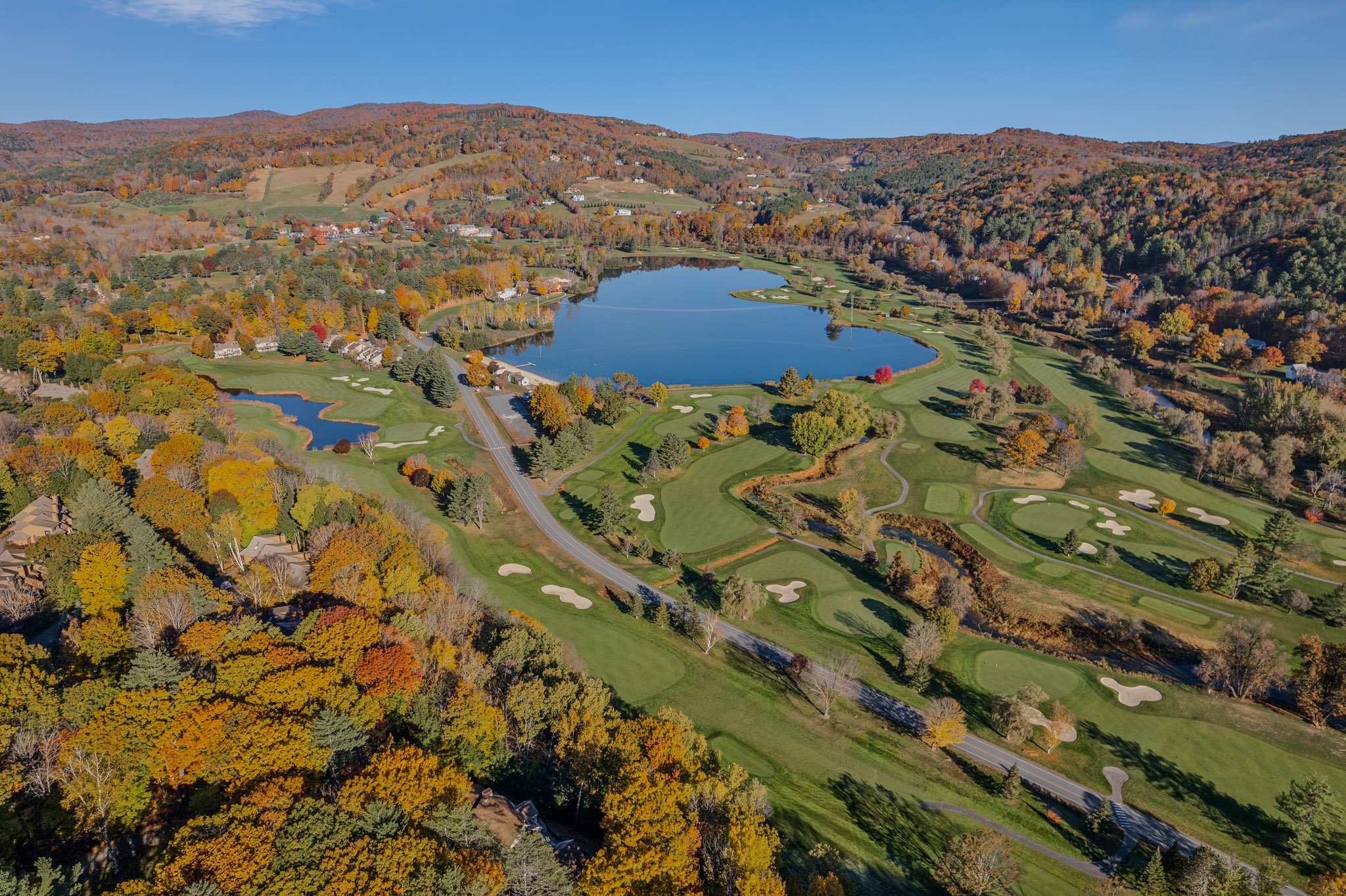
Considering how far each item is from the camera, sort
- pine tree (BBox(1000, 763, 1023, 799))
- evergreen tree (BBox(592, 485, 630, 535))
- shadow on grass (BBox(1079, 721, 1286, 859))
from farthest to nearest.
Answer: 1. evergreen tree (BBox(592, 485, 630, 535))
2. pine tree (BBox(1000, 763, 1023, 799))
3. shadow on grass (BBox(1079, 721, 1286, 859))

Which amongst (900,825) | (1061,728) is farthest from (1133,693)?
(900,825)

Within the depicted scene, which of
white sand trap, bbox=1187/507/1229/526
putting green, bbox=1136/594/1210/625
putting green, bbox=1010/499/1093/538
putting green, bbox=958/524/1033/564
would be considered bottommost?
putting green, bbox=1136/594/1210/625

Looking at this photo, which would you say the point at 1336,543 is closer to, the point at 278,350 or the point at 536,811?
the point at 536,811

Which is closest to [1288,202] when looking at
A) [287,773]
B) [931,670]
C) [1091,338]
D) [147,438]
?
[1091,338]

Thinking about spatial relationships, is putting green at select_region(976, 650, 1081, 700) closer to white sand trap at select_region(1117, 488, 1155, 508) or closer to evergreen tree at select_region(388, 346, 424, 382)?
white sand trap at select_region(1117, 488, 1155, 508)

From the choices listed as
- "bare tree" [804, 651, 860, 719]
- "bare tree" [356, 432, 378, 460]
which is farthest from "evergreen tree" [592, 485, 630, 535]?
"bare tree" [356, 432, 378, 460]

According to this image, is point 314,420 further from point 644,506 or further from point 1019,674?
point 1019,674
